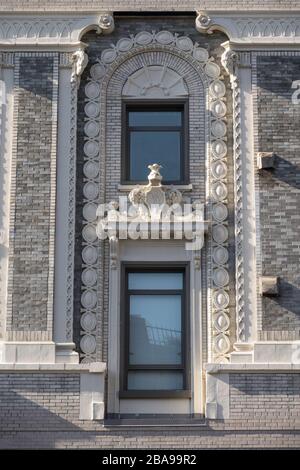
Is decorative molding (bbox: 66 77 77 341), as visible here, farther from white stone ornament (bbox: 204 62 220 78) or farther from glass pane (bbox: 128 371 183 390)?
white stone ornament (bbox: 204 62 220 78)

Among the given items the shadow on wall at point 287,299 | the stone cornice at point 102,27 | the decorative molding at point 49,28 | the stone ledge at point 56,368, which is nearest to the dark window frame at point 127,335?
the stone ledge at point 56,368

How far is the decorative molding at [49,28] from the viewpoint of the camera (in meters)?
19.5

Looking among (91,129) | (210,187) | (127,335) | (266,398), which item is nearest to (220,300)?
(127,335)

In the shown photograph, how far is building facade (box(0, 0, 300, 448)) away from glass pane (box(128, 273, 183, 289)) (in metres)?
0.05

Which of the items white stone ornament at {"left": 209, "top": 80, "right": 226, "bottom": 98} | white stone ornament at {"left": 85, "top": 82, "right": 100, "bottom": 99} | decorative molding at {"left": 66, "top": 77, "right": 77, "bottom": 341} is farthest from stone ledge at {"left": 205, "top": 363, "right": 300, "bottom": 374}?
white stone ornament at {"left": 85, "top": 82, "right": 100, "bottom": 99}

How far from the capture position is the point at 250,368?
1753cm

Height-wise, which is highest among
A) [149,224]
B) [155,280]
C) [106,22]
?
[106,22]

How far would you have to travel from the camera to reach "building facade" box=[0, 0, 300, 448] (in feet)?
57.5

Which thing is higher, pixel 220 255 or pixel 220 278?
pixel 220 255

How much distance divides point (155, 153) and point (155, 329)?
10.6 feet

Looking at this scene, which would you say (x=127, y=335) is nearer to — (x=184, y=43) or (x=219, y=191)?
(x=219, y=191)
